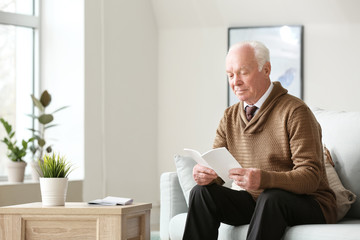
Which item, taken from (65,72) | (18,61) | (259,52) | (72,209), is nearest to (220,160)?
(259,52)

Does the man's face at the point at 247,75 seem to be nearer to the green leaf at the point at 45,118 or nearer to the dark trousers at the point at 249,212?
the dark trousers at the point at 249,212

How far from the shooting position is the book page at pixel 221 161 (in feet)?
7.55

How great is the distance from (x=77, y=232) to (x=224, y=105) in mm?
3046

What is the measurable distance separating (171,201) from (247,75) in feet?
2.65

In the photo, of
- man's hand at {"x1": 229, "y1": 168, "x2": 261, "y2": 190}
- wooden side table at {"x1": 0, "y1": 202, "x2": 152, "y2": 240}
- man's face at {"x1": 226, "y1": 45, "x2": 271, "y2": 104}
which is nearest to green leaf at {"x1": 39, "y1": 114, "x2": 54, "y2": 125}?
wooden side table at {"x1": 0, "y1": 202, "x2": 152, "y2": 240}

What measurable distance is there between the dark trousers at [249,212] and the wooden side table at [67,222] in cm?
28

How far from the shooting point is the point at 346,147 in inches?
112

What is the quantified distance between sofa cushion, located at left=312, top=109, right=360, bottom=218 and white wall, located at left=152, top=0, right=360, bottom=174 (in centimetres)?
222

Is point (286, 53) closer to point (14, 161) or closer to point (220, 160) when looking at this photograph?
point (14, 161)

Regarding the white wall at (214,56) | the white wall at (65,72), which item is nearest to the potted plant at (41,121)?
the white wall at (65,72)

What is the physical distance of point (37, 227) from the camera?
8.55 feet

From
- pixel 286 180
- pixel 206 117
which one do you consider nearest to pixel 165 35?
pixel 206 117

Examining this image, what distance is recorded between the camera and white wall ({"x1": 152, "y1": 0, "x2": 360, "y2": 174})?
→ 5.12m

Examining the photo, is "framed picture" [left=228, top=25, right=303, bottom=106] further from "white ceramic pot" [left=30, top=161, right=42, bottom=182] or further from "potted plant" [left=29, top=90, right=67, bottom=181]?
"white ceramic pot" [left=30, top=161, right=42, bottom=182]
